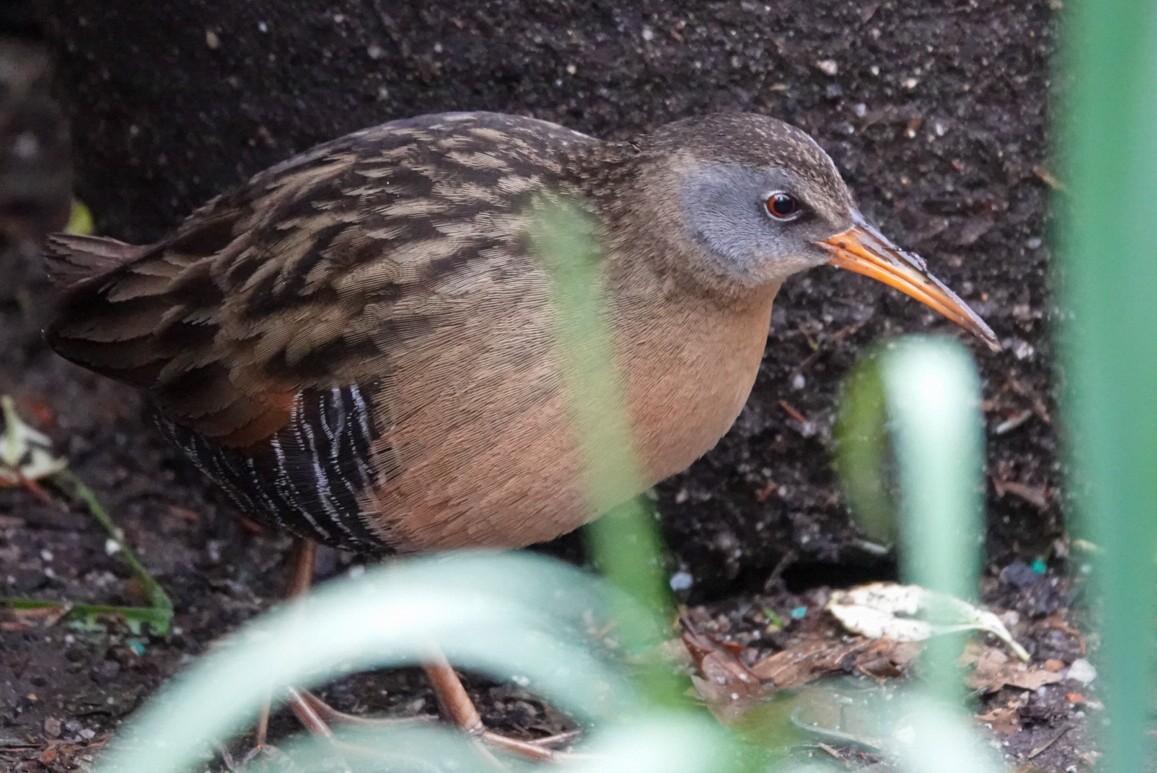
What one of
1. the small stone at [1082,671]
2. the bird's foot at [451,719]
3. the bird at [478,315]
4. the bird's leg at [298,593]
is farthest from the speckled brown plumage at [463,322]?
the small stone at [1082,671]

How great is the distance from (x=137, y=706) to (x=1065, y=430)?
212 centimetres

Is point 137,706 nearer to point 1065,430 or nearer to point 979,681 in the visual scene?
point 979,681

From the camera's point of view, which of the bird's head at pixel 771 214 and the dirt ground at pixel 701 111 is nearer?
the bird's head at pixel 771 214

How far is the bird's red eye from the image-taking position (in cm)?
250

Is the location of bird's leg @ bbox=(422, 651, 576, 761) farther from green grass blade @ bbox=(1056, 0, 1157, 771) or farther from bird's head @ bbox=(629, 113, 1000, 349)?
green grass blade @ bbox=(1056, 0, 1157, 771)

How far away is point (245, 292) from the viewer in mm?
2711

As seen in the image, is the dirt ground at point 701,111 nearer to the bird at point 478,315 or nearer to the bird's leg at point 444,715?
the bird's leg at point 444,715

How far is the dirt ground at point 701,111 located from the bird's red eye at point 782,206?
504mm

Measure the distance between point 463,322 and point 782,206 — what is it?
600mm

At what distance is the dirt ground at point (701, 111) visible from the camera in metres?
2.91

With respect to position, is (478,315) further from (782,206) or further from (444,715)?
(444,715)

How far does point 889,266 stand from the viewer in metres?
2.51

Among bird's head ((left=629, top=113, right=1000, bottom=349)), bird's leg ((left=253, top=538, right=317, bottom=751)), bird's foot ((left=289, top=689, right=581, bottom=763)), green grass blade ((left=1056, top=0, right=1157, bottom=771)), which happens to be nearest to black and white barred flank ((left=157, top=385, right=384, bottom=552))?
bird's leg ((left=253, top=538, right=317, bottom=751))

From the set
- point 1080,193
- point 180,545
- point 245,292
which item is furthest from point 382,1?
point 1080,193
